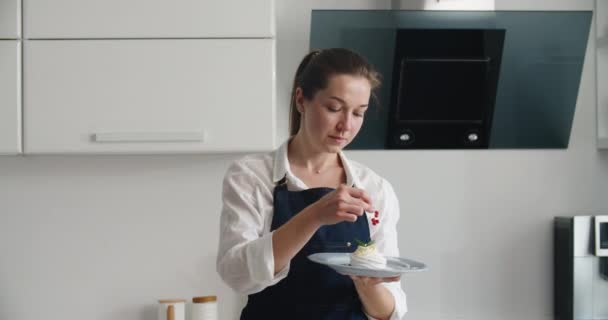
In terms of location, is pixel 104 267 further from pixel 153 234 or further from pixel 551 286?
pixel 551 286

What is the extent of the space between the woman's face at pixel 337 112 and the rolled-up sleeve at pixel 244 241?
0.16 m

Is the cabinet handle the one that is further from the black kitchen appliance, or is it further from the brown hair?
the brown hair

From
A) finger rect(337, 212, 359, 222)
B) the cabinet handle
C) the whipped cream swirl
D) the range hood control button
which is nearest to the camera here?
finger rect(337, 212, 359, 222)

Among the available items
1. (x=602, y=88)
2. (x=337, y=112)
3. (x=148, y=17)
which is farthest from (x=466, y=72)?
(x=337, y=112)

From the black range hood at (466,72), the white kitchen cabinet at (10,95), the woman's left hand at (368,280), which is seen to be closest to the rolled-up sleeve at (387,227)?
the woman's left hand at (368,280)

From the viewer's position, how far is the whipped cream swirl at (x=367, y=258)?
1.47 metres

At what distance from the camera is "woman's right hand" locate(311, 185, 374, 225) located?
4.44 ft

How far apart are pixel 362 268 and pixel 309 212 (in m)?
0.14

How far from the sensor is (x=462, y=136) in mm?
2717

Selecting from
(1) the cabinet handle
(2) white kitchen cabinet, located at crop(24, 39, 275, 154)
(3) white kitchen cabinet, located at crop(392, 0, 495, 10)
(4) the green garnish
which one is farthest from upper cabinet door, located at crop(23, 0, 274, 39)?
(4) the green garnish

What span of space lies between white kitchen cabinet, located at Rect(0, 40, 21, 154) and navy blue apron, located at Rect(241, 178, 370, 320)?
1157 millimetres

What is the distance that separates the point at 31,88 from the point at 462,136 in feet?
4.41

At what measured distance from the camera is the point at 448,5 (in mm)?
2568

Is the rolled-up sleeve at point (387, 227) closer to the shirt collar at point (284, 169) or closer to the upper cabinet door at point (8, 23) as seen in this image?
the shirt collar at point (284, 169)
